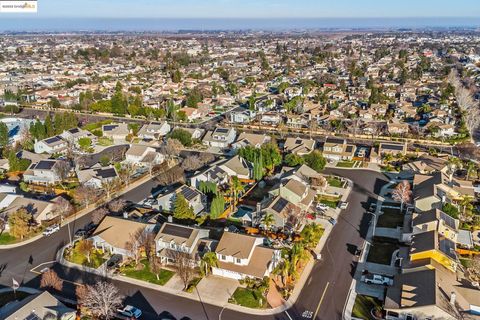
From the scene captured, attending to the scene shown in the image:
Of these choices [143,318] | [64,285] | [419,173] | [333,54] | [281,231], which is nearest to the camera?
[143,318]

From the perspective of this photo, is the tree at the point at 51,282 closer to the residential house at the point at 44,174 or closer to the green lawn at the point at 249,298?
the green lawn at the point at 249,298

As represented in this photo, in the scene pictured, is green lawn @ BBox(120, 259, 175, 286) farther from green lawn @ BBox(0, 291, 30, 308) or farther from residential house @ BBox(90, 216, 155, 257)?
green lawn @ BBox(0, 291, 30, 308)

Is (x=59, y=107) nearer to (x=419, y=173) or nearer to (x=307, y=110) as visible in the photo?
(x=307, y=110)

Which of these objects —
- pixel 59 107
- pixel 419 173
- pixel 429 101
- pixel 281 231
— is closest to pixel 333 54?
pixel 429 101

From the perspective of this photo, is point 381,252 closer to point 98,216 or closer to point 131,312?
point 131,312

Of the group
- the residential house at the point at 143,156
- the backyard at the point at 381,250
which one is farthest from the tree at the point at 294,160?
the residential house at the point at 143,156

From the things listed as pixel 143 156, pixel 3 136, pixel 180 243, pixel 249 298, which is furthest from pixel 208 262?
pixel 3 136
